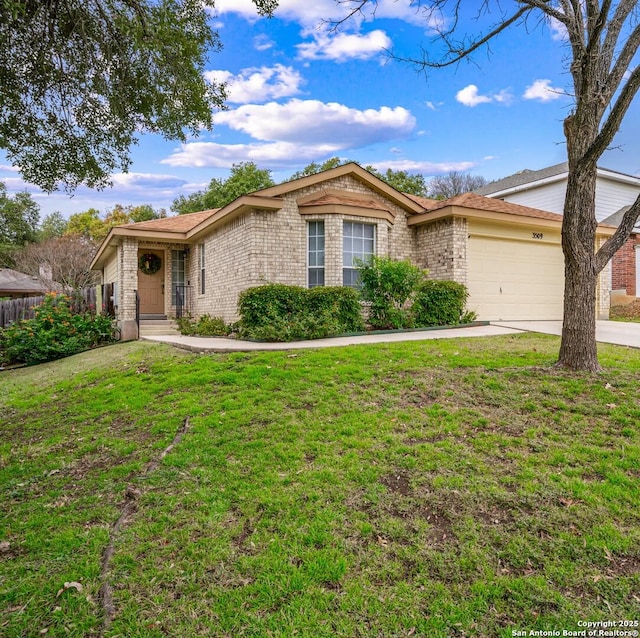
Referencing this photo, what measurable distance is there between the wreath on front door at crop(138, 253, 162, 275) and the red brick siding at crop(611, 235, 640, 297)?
17.1 metres

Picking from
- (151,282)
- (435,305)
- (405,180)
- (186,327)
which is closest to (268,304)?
(435,305)

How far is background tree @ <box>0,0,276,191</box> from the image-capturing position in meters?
5.66

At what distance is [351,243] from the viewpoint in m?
11.2

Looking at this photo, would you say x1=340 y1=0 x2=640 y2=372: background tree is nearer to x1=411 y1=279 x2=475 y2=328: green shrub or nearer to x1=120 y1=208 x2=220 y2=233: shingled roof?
x1=411 y1=279 x2=475 y2=328: green shrub

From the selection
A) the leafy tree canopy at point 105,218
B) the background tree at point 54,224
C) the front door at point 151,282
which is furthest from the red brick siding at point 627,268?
the background tree at point 54,224

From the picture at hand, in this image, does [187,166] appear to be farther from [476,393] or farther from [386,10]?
[476,393]

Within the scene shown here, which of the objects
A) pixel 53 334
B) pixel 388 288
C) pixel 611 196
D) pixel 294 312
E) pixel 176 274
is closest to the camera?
pixel 294 312

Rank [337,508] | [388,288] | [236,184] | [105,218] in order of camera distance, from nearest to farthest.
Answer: [337,508] → [388,288] → [236,184] → [105,218]

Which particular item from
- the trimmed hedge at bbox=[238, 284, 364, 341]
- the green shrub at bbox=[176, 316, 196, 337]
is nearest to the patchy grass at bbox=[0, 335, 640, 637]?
the trimmed hedge at bbox=[238, 284, 364, 341]

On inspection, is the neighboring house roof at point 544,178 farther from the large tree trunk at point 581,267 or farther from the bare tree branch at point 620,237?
the large tree trunk at point 581,267

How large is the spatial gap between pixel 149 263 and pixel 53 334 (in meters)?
4.66

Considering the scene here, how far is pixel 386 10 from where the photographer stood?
247 inches

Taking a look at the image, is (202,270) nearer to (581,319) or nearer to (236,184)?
(581,319)

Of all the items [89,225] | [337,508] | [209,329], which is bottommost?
[337,508]
